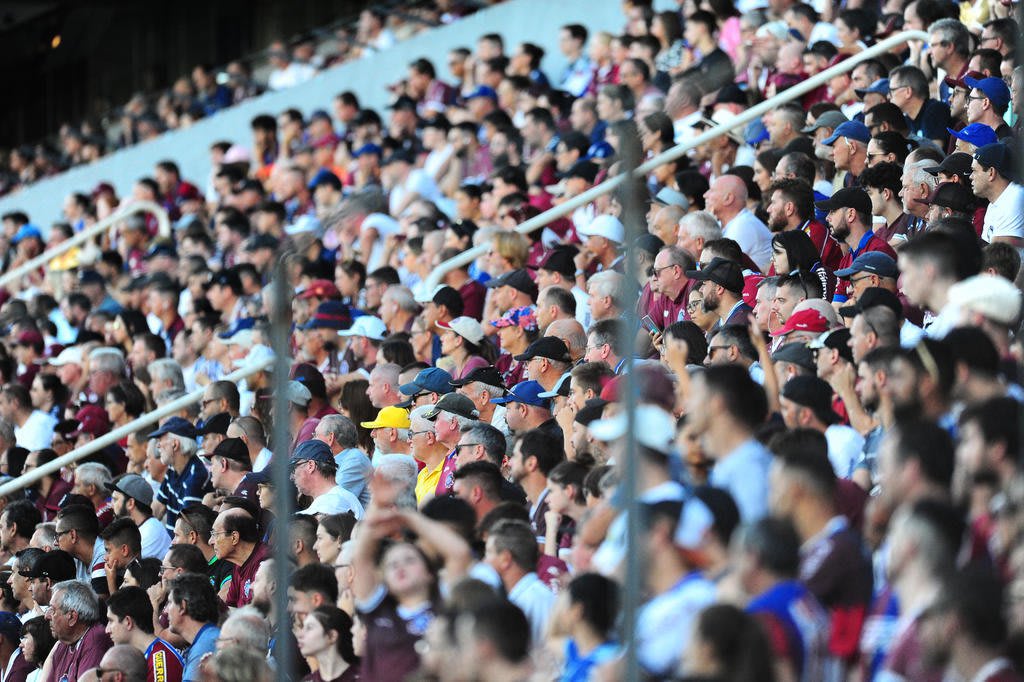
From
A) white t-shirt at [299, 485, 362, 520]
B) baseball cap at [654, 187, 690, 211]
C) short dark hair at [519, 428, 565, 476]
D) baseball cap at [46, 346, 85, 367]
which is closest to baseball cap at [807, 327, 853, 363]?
short dark hair at [519, 428, 565, 476]

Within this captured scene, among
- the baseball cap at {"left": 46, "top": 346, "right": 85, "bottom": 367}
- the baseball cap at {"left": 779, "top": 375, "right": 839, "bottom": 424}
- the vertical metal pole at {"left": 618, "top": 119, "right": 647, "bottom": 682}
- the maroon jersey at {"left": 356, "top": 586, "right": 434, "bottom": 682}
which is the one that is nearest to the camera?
the vertical metal pole at {"left": 618, "top": 119, "right": 647, "bottom": 682}

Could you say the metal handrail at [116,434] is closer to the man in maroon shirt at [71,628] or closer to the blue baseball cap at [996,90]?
the man in maroon shirt at [71,628]

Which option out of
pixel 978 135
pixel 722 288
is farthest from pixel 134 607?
pixel 978 135

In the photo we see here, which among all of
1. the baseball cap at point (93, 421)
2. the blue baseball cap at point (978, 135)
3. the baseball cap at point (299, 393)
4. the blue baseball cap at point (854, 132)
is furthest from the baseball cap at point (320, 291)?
the blue baseball cap at point (978, 135)

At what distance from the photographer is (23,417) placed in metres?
11.1

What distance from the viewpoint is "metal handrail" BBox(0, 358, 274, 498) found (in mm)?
9617

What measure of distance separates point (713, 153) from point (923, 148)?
2.29 meters

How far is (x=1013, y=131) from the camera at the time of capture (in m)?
8.15

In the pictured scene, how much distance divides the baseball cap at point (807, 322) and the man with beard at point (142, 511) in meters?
3.28

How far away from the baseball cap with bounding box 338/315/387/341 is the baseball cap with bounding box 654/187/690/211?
1574 mm

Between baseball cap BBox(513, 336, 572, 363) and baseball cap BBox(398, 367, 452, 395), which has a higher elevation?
baseball cap BBox(513, 336, 572, 363)

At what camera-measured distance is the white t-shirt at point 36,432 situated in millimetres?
10914

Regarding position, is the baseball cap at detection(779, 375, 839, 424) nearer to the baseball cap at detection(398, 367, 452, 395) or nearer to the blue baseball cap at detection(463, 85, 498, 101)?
the baseball cap at detection(398, 367, 452, 395)

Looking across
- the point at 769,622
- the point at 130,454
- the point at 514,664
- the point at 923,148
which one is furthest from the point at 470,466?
the point at 130,454
